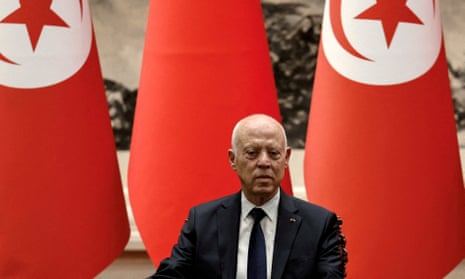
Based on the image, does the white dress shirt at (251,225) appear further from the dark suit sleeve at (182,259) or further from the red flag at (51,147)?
the red flag at (51,147)

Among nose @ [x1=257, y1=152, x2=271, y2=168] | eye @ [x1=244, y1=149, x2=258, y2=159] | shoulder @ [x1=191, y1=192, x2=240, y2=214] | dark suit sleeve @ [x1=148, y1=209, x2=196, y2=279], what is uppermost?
eye @ [x1=244, y1=149, x2=258, y2=159]

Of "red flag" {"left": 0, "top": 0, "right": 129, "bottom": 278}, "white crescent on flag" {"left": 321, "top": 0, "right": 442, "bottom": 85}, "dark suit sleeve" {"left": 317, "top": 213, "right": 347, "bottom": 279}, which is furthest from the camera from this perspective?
"red flag" {"left": 0, "top": 0, "right": 129, "bottom": 278}

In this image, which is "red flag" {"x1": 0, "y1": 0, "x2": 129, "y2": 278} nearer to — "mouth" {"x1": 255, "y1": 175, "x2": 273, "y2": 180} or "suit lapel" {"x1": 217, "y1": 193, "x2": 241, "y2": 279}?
"suit lapel" {"x1": 217, "y1": 193, "x2": 241, "y2": 279}

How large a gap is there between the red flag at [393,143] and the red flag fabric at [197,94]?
27 centimetres

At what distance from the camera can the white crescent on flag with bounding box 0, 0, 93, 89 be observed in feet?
10.3

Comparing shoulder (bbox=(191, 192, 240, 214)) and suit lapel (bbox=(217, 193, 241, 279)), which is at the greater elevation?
shoulder (bbox=(191, 192, 240, 214))

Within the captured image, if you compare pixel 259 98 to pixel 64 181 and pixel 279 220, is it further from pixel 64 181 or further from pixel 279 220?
pixel 279 220

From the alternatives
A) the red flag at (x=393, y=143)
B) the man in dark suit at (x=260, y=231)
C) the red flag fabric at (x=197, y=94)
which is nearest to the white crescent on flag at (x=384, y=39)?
the red flag at (x=393, y=143)

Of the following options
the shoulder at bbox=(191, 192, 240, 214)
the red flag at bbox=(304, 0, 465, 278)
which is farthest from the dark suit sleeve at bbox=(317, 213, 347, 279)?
the red flag at bbox=(304, 0, 465, 278)

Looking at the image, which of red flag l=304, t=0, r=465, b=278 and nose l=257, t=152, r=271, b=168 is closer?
nose l=257, t=152, r=271, b=168

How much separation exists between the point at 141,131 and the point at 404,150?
97 cm

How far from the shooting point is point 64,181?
3.22m

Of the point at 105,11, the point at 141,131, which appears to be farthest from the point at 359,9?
the point at 105,11

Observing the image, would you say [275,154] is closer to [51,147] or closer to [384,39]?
[384,39]
